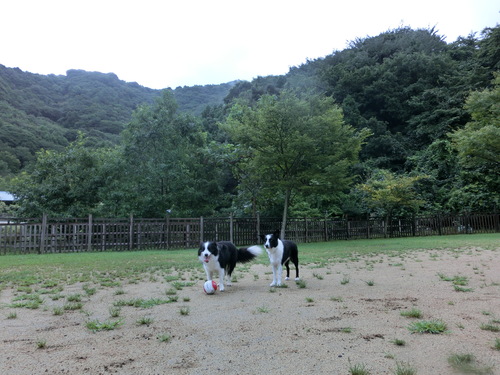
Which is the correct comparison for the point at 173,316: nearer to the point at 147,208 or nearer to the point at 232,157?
the point at 147,208

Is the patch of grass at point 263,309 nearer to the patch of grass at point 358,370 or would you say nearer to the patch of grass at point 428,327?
the patch of grass at point 428,327

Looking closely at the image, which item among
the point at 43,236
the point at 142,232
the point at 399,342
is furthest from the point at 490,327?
the point at 43,236

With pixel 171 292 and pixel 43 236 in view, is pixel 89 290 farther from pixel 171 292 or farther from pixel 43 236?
pixel 43 236

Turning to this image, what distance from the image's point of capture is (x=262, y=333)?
10.1 ft

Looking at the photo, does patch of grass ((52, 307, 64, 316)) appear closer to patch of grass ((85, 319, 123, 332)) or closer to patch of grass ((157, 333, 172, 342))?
patch of grass ((85, 319, 123, 332))

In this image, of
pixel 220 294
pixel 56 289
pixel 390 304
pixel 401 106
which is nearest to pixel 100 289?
pixel 56 289

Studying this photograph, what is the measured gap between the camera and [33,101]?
177 feet

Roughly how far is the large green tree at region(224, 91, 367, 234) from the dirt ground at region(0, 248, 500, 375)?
11333 millimetres

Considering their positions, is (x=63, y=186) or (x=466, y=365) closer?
(x=466, y=365)

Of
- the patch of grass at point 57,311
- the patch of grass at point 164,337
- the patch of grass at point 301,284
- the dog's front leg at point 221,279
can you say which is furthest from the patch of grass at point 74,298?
the patch of grass at point 301,284

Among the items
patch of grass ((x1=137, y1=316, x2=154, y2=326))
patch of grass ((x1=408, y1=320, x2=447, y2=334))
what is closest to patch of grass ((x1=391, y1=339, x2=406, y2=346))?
patch of grass ((x1=408, y1=320, x2=447, y2=334))

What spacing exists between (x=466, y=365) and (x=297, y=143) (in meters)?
13.7

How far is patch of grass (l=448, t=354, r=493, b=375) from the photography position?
2133 millimetres

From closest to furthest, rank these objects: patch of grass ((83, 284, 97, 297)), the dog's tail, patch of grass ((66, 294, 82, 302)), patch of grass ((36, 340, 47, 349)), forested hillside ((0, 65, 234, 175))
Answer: patch of grass ((36, 340, 47, 349)), patch of grass ((66, 294, 82, 302)), patch of grass ((83, 284, 97, 297)), the dog's tail, forested hillside ((0, 65, 234, 175))
